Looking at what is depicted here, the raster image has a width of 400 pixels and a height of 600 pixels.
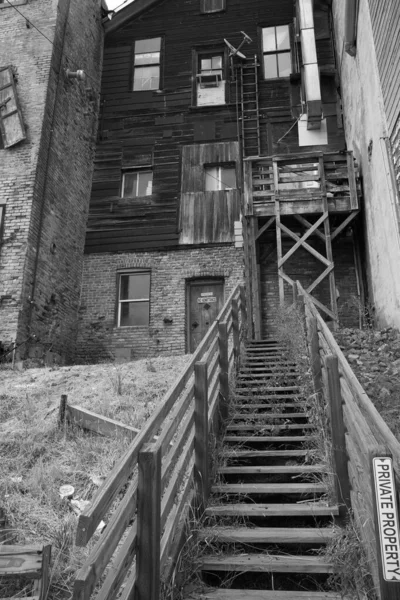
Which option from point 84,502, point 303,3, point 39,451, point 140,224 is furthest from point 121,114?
point 84,502

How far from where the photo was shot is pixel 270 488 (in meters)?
4.25

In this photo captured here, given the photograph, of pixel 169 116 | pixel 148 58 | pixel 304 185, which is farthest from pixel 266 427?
pixel 148 58

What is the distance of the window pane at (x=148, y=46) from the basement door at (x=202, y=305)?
7.93 metres

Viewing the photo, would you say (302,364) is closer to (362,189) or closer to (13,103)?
(362,189)

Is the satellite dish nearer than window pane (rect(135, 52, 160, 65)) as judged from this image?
Yes

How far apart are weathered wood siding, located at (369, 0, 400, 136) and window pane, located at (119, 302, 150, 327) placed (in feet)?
24.6

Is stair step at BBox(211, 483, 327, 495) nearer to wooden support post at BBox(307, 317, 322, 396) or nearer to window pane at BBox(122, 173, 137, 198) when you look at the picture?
wooden support post at BBox(307, 317, 322, 396)

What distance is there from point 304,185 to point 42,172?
6.24 m

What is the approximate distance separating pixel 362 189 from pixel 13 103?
8.59 meters

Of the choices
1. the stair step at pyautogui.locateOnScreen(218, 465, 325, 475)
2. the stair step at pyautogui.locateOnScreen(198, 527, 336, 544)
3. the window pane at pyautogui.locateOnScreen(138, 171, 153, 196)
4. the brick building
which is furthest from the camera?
the window pane at pyautogui.locateOnScreen(138, 171, 153, 196)

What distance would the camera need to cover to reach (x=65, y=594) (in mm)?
3258

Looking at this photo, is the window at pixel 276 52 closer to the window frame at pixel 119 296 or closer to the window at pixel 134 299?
the window frame at pixel 119 296

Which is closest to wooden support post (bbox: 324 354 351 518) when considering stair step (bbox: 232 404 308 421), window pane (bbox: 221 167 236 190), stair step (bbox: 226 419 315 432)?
stair step (bbox: 226 419 315 432)

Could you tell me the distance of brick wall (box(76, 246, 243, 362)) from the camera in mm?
12633
